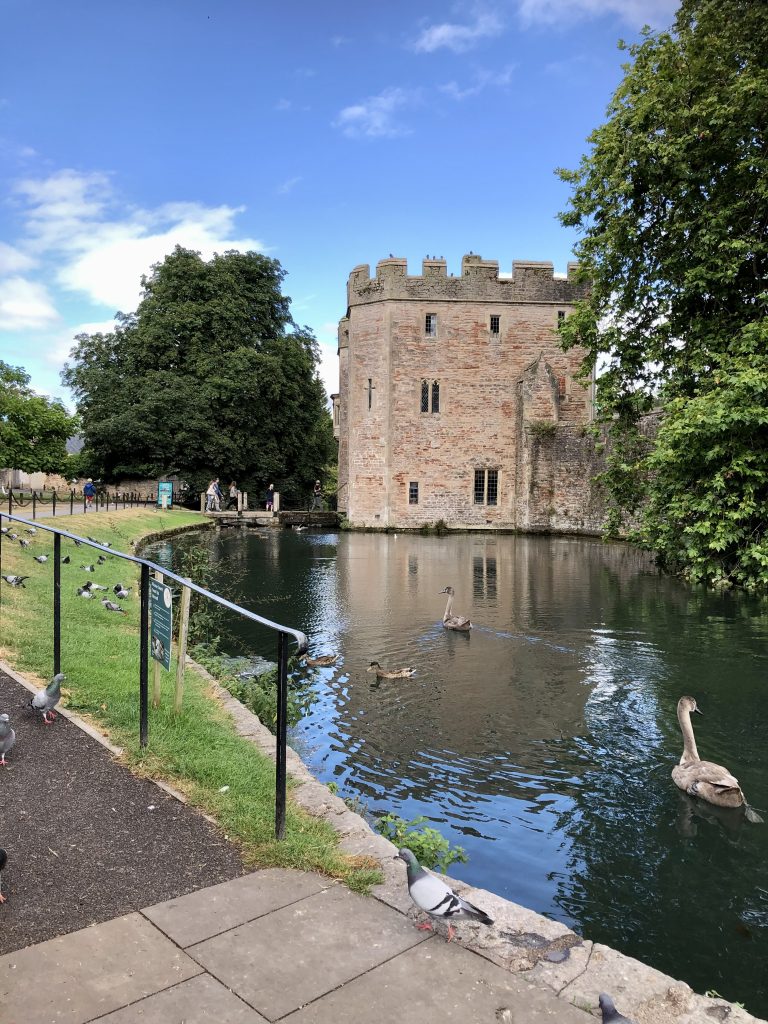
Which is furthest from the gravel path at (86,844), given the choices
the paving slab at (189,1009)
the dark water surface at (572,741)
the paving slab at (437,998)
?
the dark water surface at (572,741)

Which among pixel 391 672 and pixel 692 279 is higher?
pixel 692 279

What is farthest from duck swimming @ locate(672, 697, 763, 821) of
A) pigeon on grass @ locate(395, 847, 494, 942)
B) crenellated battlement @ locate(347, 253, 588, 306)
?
crenellated battlement @ locate(347, 253, 588, 306)

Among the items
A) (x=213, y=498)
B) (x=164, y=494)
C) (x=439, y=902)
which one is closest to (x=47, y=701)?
(x=439, y=902)

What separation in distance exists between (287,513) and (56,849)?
3944 cm

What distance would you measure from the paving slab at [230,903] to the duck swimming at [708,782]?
4.81m

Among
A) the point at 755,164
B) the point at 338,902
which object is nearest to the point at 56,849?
the point at 338,902

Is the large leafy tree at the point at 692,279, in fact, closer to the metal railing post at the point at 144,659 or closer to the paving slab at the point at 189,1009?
the metal railing post at the point at 144,659

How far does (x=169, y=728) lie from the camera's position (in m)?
6.02

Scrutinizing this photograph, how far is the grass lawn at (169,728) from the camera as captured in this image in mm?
4199

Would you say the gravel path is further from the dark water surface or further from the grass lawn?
the dark water surface

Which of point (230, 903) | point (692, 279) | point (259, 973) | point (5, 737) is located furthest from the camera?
point (692, 279)

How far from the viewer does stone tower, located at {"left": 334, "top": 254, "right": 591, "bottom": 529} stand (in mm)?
40906

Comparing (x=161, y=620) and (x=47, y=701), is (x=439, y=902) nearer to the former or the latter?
(x=161, y=620)

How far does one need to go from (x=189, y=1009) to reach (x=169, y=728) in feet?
10.9
